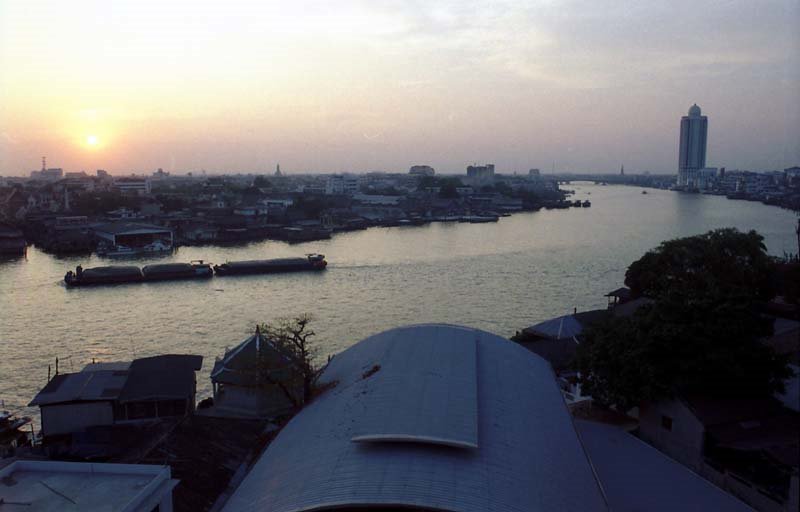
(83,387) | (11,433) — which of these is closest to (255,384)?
(83,387)

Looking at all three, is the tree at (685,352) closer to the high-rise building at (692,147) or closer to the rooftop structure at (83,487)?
the rooftop structure at (83,487)

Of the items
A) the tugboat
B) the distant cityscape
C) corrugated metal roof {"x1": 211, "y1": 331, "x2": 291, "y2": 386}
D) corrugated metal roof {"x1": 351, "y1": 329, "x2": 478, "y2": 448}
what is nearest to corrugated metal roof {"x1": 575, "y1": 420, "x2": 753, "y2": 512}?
corrugated metal roof {"x1": 351, "y1": 329, "x2": 478, "y2": 448}

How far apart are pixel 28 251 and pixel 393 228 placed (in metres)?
10.4

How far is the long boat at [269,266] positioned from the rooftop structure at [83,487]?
331 inches

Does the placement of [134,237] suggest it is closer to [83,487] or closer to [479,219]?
[479,219]

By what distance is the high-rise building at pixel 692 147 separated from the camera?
131 feet

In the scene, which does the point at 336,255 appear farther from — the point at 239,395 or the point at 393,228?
the point at 239,395

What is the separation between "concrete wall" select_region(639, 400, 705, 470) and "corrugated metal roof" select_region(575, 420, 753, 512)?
0.15 m

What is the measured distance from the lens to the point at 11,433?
4.04 metres

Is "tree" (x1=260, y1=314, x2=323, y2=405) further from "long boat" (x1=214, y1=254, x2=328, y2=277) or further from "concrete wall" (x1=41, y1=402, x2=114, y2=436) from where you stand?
"long boat" (x1=214, y1=254, x2=328, y2=277)

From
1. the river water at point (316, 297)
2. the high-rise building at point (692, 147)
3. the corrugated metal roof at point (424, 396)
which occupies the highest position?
the high-rise building at point (692, 147)

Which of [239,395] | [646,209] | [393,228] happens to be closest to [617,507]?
[239,395]

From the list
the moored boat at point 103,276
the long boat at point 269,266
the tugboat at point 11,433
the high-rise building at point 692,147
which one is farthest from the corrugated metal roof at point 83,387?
the high-rise building at point 692,147

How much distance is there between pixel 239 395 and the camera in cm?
430
